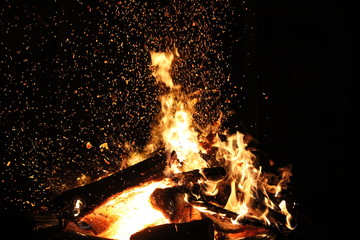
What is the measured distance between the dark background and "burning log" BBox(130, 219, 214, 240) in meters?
2.42

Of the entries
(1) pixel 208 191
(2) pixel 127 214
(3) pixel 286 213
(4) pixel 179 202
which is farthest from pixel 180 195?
(3) pixel 286 213

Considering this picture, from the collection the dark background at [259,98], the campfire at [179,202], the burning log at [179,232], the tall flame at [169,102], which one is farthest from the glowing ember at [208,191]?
the tall flame at [169,102]

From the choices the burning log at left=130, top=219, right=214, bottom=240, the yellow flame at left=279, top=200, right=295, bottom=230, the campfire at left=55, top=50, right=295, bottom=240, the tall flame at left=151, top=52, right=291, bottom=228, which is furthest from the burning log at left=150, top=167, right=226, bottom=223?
the yellow flame at left=279, top=200, right=295, bottom=230

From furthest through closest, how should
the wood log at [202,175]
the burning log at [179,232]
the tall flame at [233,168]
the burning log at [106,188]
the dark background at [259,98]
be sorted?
the dark background at [259,98], the tall flame at [233,168], the wood log at [202,175], the burning log at [106,188], the burning log at [179,232]

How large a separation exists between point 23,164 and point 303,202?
4.48 m

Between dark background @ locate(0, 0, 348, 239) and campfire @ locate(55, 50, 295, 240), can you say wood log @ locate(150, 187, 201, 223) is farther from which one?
dark background @ locate(0, 0, 348, 239)

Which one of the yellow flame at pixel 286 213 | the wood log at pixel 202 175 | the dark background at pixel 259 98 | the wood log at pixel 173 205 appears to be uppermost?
the dark background at pixel 259 98

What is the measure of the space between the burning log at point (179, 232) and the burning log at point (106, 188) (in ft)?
1.62

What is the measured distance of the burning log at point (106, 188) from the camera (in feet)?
7.84

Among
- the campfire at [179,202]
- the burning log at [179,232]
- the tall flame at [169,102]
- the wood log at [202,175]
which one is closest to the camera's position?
the burning log at [179,232]

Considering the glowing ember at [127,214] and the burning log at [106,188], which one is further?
the glowing ember at [127,214]

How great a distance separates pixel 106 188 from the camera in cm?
244

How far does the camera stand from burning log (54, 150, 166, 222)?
94.1 inches

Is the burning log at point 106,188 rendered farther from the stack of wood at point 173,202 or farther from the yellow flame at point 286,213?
the yellow flame at point 286,213
